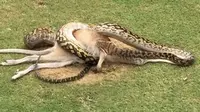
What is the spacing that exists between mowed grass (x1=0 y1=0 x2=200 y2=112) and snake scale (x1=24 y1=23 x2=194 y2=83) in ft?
0.35

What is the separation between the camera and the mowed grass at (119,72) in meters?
5.21

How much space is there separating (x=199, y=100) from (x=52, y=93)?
143cm

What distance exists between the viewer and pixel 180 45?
6160 millimetres

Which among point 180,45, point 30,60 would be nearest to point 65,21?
point 30,60

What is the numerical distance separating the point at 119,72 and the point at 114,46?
0.28 meters

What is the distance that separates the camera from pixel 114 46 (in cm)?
571

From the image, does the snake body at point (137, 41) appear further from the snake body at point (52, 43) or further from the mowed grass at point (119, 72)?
the snake body at point (52, 43)

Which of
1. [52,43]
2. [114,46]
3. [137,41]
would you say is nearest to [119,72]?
[114,46]

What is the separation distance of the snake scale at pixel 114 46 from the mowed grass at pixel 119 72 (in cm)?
11

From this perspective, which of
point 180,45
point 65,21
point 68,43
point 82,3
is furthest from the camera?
point 82,3

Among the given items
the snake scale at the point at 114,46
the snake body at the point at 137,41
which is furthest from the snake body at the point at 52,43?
the snake body at the point at 137,41

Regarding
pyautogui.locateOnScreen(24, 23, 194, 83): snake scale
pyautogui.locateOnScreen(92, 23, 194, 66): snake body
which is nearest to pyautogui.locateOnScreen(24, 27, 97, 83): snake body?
pyautogui.locateOnScreen(24, 23, 194, 83): snake scale

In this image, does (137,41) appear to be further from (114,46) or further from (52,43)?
(52,43)

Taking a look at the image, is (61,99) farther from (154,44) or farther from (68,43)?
(154,44)
